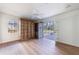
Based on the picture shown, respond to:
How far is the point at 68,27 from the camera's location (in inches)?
125

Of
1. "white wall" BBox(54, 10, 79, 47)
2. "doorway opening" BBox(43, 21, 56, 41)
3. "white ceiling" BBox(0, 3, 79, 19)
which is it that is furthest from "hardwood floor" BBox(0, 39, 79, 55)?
"white ceiling" BBox(0, 3, 79, 19)

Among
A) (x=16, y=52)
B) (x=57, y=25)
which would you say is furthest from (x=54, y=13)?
(x=16, y=52)

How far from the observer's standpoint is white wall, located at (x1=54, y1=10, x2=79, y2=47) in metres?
2.96

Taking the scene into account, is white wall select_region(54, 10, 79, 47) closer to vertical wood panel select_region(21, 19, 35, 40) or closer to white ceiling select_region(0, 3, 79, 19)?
white ceiling select_region(0, 3, 79, 19)

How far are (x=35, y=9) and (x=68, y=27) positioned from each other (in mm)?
1044

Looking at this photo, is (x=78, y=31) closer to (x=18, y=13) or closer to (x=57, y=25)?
(x=57, y=25)

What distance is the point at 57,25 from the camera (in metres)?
3.18

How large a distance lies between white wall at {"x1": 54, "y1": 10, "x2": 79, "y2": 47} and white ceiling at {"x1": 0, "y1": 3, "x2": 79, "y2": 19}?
7.5 inches

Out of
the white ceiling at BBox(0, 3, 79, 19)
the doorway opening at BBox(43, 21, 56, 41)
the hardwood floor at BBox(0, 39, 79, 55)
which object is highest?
the white ceiling at BBox(0, 3, 79, 19)

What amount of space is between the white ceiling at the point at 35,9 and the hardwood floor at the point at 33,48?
0.75 metres

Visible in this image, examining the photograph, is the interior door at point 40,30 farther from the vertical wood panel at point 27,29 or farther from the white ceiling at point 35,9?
the white ceiling at point 35,9

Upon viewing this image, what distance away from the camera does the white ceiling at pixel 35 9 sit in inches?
109

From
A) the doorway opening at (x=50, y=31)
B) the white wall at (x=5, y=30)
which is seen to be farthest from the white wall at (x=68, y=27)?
the white wall at (x=5, y=30)

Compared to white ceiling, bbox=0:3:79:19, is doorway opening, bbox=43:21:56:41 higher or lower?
lower
